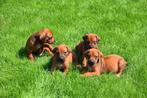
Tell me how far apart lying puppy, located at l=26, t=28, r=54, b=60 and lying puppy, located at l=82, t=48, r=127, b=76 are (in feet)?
3.76

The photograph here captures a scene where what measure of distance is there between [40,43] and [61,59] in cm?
120

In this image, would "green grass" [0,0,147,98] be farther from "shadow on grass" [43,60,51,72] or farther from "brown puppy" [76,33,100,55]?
"brown puppy" [76,33,100,55]

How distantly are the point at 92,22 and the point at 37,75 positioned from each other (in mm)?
3198

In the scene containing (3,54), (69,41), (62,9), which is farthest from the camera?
(62,9)

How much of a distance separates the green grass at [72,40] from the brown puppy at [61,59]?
0.19 meters

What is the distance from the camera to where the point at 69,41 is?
10.4m

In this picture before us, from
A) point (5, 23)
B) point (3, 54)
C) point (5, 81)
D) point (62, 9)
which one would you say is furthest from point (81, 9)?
point (5, 81)

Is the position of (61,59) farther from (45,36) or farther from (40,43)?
(40,43)

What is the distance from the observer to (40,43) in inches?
392

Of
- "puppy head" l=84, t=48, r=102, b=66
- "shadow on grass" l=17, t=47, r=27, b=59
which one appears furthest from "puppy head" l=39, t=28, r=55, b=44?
"puppy head" l=84, t=48, r=102, b=66

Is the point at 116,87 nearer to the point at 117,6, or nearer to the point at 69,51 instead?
the point at 69,51

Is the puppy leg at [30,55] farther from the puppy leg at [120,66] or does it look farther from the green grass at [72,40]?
the puppy leg at [120,66]

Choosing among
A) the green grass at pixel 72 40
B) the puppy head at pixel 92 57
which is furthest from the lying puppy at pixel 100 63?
the green grass at pixel 72 40

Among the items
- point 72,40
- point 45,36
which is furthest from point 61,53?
point 72,40
